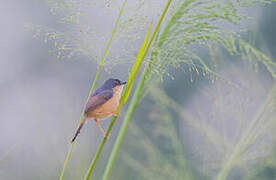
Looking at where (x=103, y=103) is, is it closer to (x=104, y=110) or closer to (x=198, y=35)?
(x=104, y=110)

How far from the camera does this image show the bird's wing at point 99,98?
1894mm

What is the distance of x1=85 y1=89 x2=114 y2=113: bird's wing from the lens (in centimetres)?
189

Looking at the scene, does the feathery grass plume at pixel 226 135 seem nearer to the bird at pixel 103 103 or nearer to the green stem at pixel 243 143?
the green stem at pixel 243 143

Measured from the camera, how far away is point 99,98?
200 cm

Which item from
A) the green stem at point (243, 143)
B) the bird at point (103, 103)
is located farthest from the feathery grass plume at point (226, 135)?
the bird at point (103, 103)

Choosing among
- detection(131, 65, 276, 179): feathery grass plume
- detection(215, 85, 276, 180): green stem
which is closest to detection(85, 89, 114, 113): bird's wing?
detection(131, 65, 276, 179): feathery grass plume

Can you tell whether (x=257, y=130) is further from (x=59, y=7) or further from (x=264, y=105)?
(x=59, y=7)

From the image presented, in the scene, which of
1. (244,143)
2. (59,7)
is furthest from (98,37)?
(244,143)

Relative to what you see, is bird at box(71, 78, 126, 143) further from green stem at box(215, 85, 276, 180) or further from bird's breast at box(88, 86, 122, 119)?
green stem at box(215, 85, 276, 180)

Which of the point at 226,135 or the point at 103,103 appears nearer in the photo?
the point at 103,103

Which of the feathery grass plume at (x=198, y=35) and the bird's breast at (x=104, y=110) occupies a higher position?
the feathery grass plume at (x=198, y=35)

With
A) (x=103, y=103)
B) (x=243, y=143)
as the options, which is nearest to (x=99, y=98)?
(x=103, y=103)

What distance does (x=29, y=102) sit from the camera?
186 centimetres

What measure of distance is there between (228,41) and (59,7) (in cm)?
63
